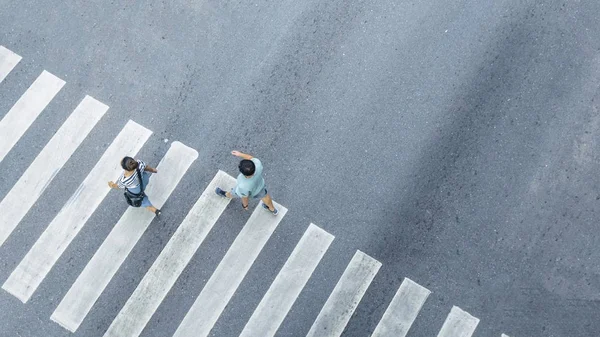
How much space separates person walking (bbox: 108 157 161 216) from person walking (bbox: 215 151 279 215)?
1.02m

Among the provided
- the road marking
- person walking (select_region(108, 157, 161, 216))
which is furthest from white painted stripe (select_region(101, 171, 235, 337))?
the road marking

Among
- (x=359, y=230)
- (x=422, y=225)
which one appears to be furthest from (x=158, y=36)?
(x=422, y=225)

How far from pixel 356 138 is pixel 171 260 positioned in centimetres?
328

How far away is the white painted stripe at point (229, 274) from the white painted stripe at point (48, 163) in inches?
112

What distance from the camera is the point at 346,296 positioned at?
8.40m

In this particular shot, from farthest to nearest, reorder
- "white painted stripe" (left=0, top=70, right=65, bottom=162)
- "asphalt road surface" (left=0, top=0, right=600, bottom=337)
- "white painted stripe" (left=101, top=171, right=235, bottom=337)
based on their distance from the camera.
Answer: "white painted stripe" (left=0, top=70, right=65, bottom=162) → "asphalt road surface" (left=0, top=0, right=600, bottom=337) → "white painted stripe" (left=101, top=171, right=235, bottom=337)

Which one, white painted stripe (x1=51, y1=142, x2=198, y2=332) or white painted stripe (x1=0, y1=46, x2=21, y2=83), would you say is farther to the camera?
white painted stripe (x1=0, y1=46, x2=21, y2=83)

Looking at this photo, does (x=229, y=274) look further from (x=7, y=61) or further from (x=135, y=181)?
(x=7, y=61)

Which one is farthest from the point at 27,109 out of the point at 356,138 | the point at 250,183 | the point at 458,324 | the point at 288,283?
the point at 458,324

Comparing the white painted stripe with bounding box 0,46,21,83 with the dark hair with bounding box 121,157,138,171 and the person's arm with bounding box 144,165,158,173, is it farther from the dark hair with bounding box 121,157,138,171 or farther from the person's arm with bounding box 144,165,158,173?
the dark hair with bounding box 121,157,138,171

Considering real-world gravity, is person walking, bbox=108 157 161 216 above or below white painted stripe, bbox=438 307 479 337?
below

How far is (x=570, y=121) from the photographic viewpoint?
30.7 feet

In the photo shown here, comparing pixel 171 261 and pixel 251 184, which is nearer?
pixel 251 184

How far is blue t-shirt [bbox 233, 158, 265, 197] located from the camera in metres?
7.63
